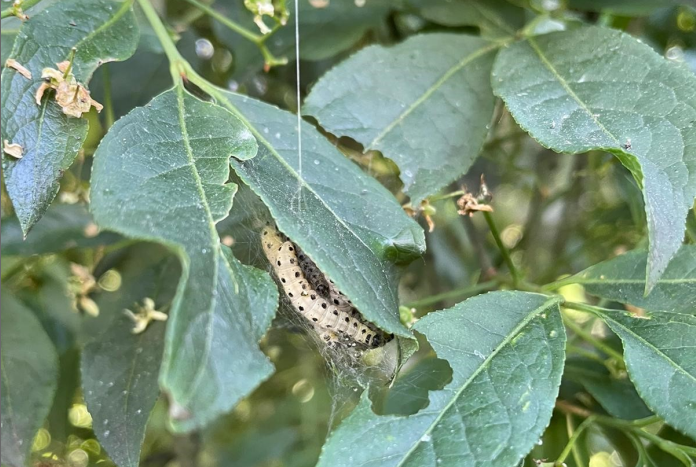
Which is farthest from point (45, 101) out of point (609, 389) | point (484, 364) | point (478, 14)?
point (609, 389)

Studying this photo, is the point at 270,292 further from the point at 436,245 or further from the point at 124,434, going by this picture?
the point at 436,245

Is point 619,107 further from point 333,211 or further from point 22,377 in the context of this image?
point 22,377

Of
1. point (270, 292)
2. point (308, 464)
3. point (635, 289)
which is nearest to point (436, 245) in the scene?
point (308, 464)

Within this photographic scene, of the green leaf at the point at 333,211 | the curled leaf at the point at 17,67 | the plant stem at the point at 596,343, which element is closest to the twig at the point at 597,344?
the plant stem at the point at 596,343

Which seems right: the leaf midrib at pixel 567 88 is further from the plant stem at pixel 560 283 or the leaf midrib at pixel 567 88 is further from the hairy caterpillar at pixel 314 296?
the hairy caterpillar at pixel 314 296

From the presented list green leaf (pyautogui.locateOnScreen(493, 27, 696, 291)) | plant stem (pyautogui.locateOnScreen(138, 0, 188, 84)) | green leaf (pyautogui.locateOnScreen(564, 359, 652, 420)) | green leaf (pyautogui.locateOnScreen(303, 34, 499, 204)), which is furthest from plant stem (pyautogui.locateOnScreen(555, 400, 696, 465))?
plant stem (pyautogui.locateOnScreen(138, 0, 188, 84))
